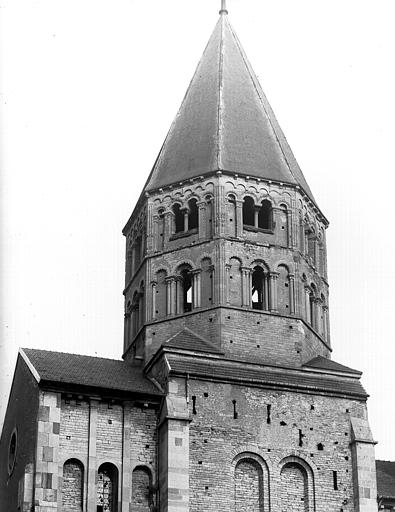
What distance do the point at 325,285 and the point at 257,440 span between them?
8.92 meters

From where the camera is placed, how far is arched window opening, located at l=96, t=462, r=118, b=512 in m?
38.2

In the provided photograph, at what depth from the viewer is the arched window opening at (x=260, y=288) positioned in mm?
43612

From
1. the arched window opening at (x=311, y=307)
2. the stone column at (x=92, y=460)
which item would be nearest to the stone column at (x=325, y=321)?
the arched window opening at (x=311, y=307)

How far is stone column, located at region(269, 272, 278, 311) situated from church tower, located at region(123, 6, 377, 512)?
48 millimetres

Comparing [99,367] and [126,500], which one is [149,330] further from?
[126,500]

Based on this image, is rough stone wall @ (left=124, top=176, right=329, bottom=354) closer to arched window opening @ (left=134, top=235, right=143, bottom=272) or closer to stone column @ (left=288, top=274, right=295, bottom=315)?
stone column @ (left=288, top=274, right=295, bottom=315)

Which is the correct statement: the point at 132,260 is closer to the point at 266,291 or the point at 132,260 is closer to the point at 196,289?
the point at 196,289

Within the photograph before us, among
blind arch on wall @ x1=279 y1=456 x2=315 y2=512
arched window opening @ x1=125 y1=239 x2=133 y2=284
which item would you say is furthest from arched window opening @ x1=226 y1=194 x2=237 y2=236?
blind arch on wall @ x1=279 y1=456 x2=315 y2=512

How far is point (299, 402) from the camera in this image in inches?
1617

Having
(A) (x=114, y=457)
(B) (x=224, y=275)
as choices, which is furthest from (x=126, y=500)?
(B) (x=224, y=275)

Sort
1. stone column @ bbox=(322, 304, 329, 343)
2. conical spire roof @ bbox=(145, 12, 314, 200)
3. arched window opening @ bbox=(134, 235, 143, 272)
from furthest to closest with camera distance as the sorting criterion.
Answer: arched window opening @ bbox=(134, 235, 143, 272) → conical spire roof @ bbox=(145, 12, 314, 200) → stone column @ bbox=(322, 304, 329, 343)

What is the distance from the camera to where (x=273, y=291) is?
43625 mm

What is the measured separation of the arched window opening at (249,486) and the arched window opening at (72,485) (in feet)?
16.6

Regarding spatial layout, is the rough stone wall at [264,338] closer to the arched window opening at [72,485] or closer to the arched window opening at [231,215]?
the arched window opening at [231,215]
